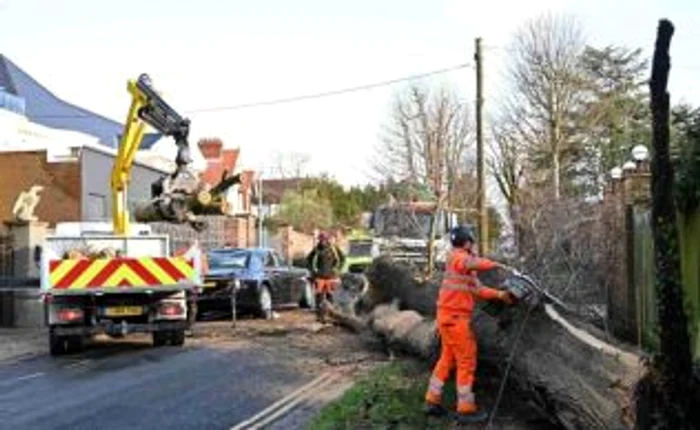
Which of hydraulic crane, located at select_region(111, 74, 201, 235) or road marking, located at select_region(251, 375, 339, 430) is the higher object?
hydraulic crane, located at select_region(111, 74, 201, 235)

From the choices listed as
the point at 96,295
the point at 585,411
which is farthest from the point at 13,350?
the point at 585,411

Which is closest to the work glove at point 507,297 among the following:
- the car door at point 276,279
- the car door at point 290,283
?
the car door at point 276,279

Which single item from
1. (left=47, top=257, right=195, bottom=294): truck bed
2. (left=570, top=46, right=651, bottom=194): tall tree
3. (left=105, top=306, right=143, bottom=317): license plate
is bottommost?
(left=105, top=306, right=143, bottom=317): license plate

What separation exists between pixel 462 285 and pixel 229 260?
1592 centimetres

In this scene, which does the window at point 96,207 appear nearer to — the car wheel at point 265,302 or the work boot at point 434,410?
the car wheel at point 265,302

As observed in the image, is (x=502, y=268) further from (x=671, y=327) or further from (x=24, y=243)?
(x=24, y=243)

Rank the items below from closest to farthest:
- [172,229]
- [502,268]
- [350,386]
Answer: [502,268]
[350,386]
[172,229]

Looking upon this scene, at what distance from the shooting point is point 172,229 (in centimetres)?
2612

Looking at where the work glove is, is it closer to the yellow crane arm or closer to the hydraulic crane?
the hydraulic crane

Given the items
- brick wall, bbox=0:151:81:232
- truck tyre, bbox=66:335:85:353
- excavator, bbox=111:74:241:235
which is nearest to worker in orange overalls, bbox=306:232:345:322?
excavator, bbox=111:74:241:235

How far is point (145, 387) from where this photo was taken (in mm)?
13430

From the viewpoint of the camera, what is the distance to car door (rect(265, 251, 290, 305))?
82.7ft

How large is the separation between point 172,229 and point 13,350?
7225mm

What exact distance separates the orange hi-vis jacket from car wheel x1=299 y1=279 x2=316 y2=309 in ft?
60.7
